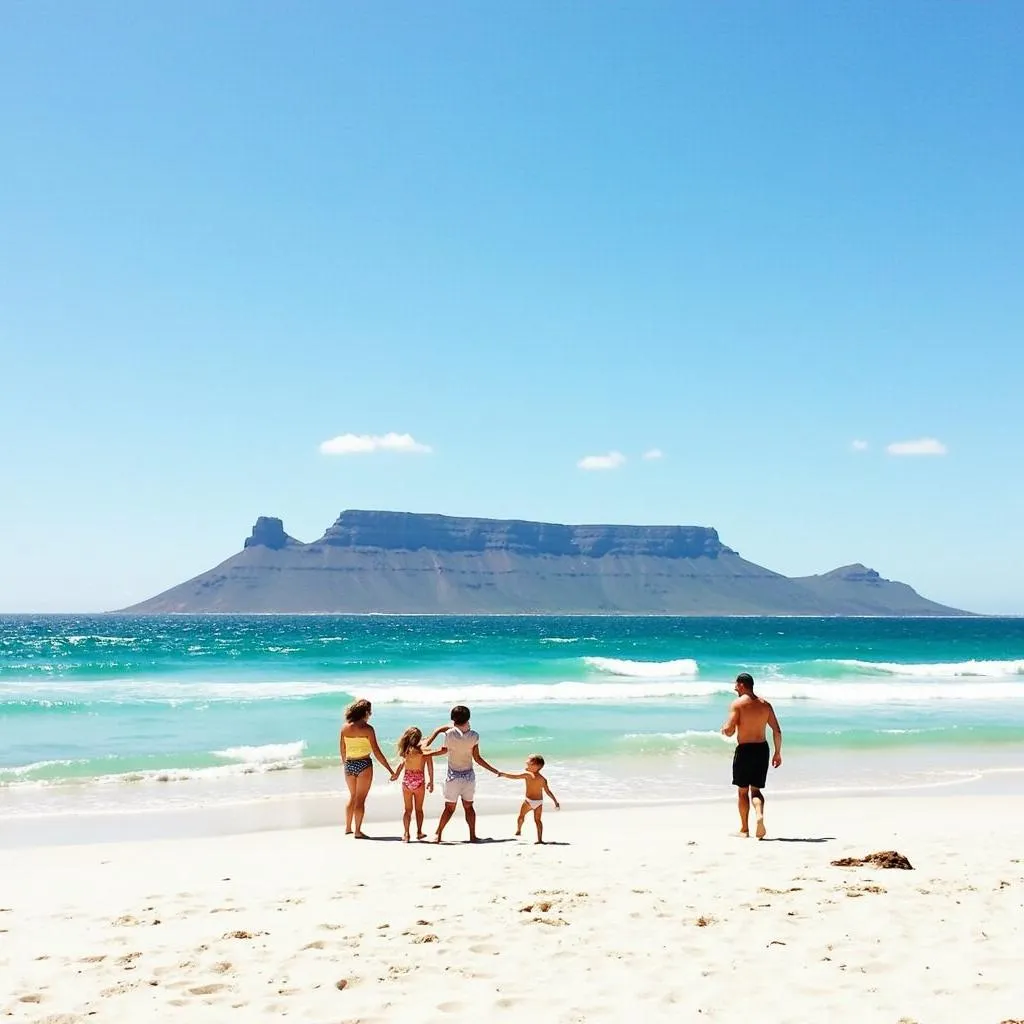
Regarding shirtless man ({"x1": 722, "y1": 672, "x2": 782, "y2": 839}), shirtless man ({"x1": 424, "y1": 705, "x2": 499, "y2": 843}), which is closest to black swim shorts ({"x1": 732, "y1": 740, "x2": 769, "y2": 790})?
shirtless man ({"x1": 722, "y1": 672, "x2": 782, "y2": 839})

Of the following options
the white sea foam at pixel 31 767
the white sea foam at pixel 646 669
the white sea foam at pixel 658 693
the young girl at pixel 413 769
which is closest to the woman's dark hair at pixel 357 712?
the young girl at pixel 413 769

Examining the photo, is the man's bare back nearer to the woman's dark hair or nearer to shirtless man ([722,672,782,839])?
shirtless man ([722,672,782,839])

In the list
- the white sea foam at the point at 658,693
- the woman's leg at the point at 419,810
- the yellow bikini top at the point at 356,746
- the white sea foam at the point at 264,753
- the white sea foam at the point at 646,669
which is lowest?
the white sea foam at the point at 646,669

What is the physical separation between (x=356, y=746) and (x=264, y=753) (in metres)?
7.32

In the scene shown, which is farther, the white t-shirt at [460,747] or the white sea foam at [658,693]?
the white sea foam at [658,693]

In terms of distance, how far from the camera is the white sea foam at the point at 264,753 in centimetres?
1648

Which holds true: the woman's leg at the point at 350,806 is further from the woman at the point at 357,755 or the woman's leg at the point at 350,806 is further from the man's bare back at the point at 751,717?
the man's bare back at the point at 751,717

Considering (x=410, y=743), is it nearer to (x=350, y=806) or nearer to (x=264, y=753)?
(x=350, y=806)

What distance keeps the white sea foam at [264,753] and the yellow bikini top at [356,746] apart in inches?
242

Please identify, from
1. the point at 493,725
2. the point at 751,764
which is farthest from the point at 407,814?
the point at 493,725

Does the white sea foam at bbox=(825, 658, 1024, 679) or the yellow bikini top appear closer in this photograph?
the yellow bikini top

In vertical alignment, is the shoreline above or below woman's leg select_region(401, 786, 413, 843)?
below

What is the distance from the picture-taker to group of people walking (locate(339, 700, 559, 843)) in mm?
10008

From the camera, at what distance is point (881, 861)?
8.21 m
